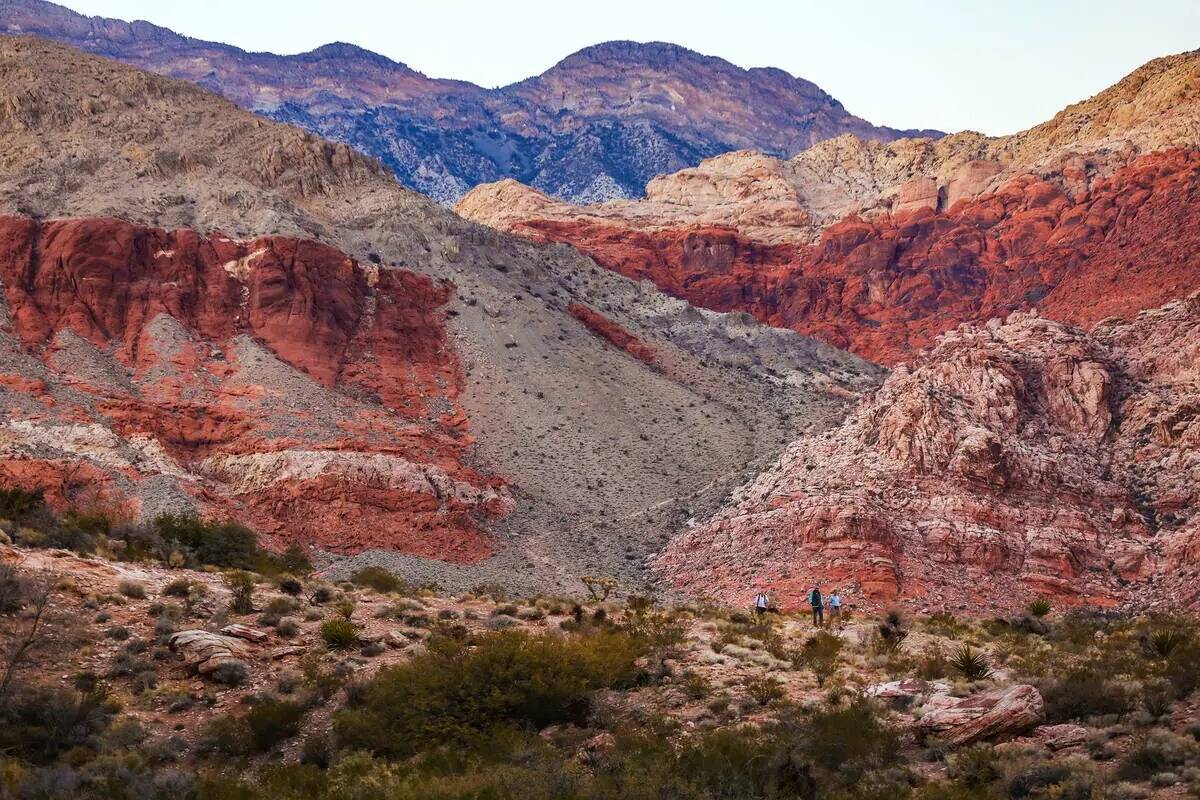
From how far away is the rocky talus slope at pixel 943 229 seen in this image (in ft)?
335

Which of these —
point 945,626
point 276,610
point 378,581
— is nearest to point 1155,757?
point 945,626

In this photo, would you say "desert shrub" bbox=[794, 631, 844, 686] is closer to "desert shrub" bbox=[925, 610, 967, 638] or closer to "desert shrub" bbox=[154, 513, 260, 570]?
"desert shrub" bbox=[925, 610, 967, 638]

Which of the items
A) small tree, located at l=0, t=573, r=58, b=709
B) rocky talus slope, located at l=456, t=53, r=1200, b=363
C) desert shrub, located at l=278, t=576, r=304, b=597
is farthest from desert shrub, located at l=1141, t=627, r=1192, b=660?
rocky talus slope, located at l=456, t=53, r=1200, b=363

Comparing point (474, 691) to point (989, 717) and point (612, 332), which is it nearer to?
point (989, 717)

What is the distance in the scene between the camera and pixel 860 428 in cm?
5681

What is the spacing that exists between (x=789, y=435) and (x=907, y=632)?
125 ft

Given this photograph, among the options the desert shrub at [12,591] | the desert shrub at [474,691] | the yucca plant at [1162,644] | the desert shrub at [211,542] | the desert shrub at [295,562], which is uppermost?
the yucca plant at [1162,644]

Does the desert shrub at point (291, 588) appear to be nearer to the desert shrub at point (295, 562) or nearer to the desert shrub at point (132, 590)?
the desert shrub at point (132, 590)

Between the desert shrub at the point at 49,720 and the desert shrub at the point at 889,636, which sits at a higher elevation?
the desert shrub at the point at 889,636

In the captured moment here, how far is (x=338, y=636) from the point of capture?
76.1 feet

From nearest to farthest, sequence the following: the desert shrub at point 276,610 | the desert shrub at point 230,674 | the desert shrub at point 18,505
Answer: the desert shrub at point 230,674
the desert shrub at point 276,610
the desert shrub at point 18,505

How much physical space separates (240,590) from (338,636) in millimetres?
3581

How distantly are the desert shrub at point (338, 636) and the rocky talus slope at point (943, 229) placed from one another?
79.9 meters

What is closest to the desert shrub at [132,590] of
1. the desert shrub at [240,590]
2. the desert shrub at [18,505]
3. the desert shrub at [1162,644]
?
the desert shrub at [240,590]
